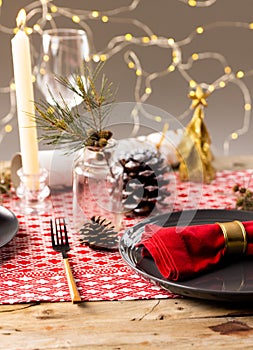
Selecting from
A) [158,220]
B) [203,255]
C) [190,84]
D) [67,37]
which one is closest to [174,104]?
[190,84]

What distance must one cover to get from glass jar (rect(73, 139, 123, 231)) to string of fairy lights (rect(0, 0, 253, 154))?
115 centimetres

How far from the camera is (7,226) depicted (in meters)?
1.25

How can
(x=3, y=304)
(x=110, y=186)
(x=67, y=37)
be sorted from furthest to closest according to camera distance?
(x=67, y=37) → (x=110, y=186) → (x=3, y=304)

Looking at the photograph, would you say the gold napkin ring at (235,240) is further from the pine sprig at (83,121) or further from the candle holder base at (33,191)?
the candle holder base at (33,191)

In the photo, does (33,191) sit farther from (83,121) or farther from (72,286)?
(72,286)

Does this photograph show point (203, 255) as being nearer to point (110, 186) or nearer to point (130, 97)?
point (110, 186)

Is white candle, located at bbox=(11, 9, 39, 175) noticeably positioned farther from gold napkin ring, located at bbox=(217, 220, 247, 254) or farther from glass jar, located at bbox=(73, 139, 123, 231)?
gold napkin ring, located at bbox=(217, 220, 247, 254)

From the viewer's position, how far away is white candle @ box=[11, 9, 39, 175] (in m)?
1.37

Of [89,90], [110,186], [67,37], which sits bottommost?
[110,186]

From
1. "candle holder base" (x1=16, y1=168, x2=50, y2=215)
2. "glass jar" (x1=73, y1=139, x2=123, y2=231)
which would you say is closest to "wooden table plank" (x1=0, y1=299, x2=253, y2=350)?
"glass jar" (x1=73, y1=139, x2=123, y2=231)

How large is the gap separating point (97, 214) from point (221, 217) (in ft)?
0.79

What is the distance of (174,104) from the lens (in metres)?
2.65

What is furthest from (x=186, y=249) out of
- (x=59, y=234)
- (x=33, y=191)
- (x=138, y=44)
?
(x=138, y=44)

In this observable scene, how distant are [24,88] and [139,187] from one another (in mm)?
314
